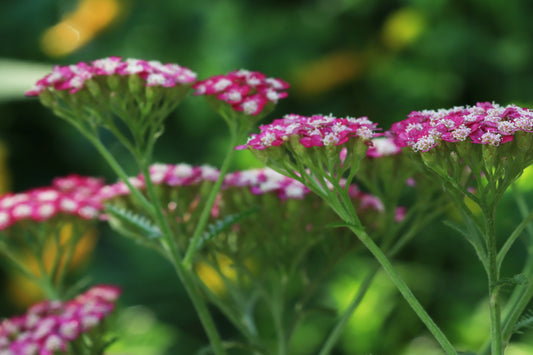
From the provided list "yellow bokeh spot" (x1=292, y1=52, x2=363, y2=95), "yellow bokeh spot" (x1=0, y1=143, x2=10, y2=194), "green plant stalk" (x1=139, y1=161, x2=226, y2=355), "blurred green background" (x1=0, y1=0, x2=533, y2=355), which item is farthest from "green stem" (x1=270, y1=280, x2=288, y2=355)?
"yellow bokeh spot" (x1=0, y1=143, x2=10, y2=194)

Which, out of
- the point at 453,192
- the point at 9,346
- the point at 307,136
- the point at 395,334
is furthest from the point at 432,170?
the point at 395,334

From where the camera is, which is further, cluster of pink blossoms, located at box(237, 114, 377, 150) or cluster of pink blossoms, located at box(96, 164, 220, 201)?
cluster of pink blossoms, located at box(96, 164, 220, 201)

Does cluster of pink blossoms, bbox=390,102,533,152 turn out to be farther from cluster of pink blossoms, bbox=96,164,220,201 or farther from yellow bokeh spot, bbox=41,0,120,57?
yellow bokeh spot, bbox=41,0,120,57

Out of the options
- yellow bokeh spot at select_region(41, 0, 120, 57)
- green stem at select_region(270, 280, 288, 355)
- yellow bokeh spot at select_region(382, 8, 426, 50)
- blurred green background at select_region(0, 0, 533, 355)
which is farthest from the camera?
yellow bokeh spot at select_region(41, 0, 120, 57)

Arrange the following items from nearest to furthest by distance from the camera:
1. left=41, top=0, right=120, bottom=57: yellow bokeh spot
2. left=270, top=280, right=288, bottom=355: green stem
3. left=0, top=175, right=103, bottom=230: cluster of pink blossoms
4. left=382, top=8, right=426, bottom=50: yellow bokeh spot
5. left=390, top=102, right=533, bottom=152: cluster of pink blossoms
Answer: left=390, top=102, right=533, bottom=152: cluster of pink blossoms
left=270, top=280, right=288, bottom=355: green stem
left=0, top=175, right=103, bottom=230: cluster of pink blossoms
left=382, top=8, right=426, bottom=50: yellow bokeh spot
left=41, top=0, right=120, bottom=57: yellow bokeh spot

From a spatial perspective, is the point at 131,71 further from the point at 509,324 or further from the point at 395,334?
the point at 395,334

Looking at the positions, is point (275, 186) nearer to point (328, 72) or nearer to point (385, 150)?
point (385, 150)

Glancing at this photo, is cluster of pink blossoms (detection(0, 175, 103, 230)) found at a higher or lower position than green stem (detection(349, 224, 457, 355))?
higher

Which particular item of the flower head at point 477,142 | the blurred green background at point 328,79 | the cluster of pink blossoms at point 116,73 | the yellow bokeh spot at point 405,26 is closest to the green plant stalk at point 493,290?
the flower head at point 477,142

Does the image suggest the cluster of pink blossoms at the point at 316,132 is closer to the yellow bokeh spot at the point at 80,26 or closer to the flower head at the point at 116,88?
the flower head at the point at 116,88

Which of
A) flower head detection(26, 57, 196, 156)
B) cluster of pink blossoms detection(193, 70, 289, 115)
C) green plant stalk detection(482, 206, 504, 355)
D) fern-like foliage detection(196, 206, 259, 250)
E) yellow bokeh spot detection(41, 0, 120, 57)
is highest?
yellow bokeh spot detection(41, 0, 120, 57)
